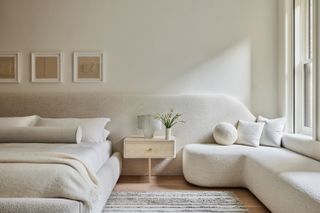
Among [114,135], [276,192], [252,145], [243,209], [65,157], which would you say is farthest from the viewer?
[114,135]

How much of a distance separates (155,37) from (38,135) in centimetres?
201

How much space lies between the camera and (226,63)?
4.07m

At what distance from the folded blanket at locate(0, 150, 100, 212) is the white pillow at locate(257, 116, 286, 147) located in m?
2.44

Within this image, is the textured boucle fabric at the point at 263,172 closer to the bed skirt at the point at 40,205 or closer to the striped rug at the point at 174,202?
the striped rug at the point at 174,202

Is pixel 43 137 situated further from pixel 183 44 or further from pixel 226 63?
pixel 226 63

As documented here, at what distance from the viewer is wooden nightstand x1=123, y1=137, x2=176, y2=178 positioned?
11.6ft

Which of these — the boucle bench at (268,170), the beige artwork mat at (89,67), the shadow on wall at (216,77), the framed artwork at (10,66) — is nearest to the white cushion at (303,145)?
the boucle bench at (268,170)

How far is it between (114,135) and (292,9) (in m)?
2.89

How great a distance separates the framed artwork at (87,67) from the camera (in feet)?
13.3

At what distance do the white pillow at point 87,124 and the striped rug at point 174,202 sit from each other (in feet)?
2.41

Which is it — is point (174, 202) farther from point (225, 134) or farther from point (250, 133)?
point (250, 133)

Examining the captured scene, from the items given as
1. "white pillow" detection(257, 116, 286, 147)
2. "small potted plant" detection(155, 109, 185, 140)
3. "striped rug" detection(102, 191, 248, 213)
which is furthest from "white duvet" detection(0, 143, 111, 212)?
"white pillow" detection(257, 116, 286, 147)

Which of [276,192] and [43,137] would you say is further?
[43,137]

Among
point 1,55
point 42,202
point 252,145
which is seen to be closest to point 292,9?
point 252,145
